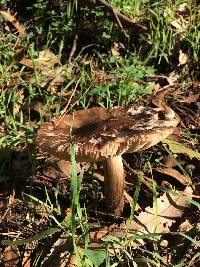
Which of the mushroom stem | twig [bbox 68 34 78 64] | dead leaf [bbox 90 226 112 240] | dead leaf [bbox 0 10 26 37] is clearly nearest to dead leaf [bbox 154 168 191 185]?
the mushroom stem

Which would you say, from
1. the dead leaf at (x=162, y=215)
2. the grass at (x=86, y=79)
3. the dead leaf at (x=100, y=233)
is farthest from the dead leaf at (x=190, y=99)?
the dead leaf at (x=100, y=233)

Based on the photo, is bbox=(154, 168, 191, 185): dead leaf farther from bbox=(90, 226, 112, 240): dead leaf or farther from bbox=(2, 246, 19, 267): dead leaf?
bbox=(2, 246, 19, 267): dead leaf

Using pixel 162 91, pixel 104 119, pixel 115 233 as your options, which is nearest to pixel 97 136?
pixel 104 119

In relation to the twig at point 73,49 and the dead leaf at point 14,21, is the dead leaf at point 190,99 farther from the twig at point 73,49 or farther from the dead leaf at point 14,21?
the dead leaf at point 14,21

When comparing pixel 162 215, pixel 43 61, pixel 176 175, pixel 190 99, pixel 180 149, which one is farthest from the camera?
pixel 43 61

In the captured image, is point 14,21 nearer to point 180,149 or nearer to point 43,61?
point 43,61

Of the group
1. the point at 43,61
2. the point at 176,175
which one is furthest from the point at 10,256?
the point at 43,61

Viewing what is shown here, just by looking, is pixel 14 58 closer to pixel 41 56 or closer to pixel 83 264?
pixel 41 56
